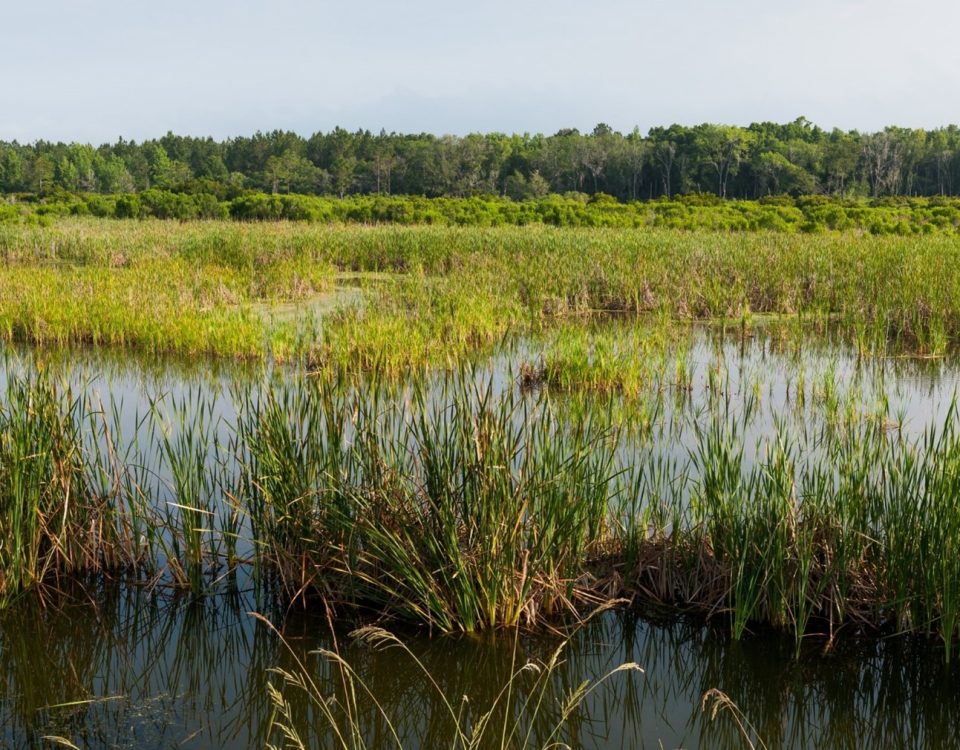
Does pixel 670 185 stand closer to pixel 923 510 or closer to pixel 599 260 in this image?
pixel 599 260

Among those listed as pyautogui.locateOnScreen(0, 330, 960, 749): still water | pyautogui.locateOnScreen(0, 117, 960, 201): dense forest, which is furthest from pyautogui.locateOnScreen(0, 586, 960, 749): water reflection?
pyautogui.locateOnScreen(0, 117, 960, 201): dense forest

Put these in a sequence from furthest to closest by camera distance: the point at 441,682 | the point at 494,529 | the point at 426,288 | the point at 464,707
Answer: the point at 426,288 < the point at 494,529 < the point at 441,682 < the point at 464,707

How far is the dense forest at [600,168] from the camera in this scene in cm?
6794

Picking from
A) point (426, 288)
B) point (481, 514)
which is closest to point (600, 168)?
point (426, 288)

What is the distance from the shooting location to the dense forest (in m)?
67.9

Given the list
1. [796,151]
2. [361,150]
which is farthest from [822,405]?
[361,150]

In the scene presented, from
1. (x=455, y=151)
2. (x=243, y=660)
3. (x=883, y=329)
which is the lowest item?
(x=243, y=660)

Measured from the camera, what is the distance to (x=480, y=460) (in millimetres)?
3625

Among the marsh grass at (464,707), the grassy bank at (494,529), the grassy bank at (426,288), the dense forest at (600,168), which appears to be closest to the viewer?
the marsh grass at (464,707)

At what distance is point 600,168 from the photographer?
76.8 m

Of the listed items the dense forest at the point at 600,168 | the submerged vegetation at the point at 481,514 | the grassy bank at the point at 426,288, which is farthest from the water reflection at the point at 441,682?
the dense forest at the point at 600,168

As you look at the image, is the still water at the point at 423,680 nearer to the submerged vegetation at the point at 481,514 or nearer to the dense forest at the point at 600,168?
the submerged vegetation at the point at 481,514

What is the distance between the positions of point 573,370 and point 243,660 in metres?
4.66

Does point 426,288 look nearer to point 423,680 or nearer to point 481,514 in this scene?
point 481,514
